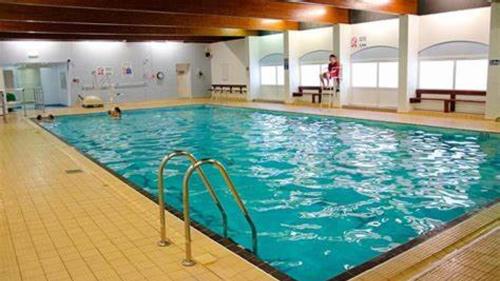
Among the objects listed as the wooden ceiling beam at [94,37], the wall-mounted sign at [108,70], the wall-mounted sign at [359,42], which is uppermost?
the wooden ceiling beam at [94,37]

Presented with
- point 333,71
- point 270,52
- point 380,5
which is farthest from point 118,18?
point 270,52

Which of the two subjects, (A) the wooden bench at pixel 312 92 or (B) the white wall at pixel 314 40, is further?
(A) the wooden bench at pixel 312 92

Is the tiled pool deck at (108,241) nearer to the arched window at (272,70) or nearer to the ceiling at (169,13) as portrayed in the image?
the ceiling at (169,13)

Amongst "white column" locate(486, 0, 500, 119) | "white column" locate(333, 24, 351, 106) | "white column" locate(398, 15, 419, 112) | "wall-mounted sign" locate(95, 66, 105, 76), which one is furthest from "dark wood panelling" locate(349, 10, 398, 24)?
"wall-mounted sign" locate(95, 66, 105, 76)

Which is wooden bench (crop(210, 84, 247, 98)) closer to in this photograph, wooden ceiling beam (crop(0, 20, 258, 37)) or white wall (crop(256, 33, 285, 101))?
white wall (crop(256, 33, 285, 101))

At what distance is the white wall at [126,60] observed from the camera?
58.4 ft

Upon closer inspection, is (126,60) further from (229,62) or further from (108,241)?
(108,241)

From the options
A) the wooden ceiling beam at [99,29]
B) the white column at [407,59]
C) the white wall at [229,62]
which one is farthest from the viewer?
the white wall at [229,62]

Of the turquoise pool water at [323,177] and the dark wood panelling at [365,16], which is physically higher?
the dark wood panelling at [365,16]

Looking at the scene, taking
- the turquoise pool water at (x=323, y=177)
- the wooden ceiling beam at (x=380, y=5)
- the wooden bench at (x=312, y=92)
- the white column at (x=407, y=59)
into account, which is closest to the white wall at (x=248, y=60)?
the wooden bench at (x=312, y=92)

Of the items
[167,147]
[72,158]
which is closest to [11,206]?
[72,158]

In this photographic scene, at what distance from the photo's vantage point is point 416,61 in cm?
1219

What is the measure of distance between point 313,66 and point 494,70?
6960 millimetres

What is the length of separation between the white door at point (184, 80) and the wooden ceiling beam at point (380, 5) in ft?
40.8
